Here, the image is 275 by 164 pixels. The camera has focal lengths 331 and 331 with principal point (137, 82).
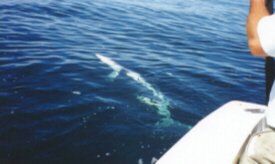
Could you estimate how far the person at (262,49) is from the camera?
2.43 meters

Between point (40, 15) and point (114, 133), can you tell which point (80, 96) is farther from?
point (40, 15)

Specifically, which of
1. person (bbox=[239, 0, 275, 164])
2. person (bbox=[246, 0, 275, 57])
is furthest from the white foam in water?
person (bbox=[246, 0, 275, 57])

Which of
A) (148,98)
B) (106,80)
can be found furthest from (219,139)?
(106,80)

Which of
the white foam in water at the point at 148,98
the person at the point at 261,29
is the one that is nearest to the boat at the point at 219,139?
the person at the point at 261,29

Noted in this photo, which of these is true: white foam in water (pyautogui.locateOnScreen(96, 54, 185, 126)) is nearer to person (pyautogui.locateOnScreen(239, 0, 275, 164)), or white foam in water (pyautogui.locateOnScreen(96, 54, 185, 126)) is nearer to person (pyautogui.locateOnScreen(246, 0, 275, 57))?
person (pyautogui.locateOnScreen(239, 0, 275, 164))

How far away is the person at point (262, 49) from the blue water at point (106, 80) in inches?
149

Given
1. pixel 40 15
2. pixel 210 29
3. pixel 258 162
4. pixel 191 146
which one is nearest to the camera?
pixel 258 162

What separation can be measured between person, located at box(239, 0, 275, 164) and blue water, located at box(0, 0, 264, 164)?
12.4 ft

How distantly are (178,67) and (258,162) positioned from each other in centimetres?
875

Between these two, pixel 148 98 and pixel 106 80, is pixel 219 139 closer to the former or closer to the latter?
pixel 148 98

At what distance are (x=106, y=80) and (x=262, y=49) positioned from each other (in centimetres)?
749

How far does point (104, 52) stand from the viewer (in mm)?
11906

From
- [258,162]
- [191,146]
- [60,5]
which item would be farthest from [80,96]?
[60,5]

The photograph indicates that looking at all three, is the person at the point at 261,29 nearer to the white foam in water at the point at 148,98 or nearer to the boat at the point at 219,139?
the boat at the point at 219,139
